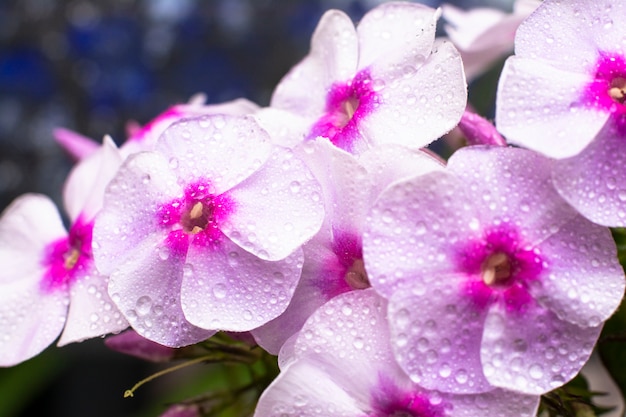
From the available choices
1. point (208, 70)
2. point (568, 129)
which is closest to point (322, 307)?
point (568, 129)

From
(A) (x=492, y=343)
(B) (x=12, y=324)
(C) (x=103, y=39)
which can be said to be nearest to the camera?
(A) (x=492, y=343)

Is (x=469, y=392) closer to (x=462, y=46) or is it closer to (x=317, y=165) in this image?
(x=317, y=165)

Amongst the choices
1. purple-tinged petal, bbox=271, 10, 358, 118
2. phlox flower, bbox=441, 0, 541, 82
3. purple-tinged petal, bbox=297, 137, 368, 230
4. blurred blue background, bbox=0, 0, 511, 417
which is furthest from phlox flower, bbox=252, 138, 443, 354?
blurred blue background, bbox=0, 0, 511, 417

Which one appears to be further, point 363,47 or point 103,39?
→ point 103,39

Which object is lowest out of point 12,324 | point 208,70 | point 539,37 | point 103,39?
point 208,70

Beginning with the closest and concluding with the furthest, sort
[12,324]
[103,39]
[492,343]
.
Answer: [492,343]
[12,324]
[103,39]

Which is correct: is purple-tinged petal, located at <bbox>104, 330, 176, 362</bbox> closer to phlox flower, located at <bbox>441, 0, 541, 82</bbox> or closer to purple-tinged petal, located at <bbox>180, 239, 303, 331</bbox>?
purple-tinged petal, located at <bbox>180, 239, 303, 331</bbox>

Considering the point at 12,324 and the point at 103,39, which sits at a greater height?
the point at 12,324

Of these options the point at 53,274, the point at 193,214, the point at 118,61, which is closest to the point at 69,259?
the point at 53,274
